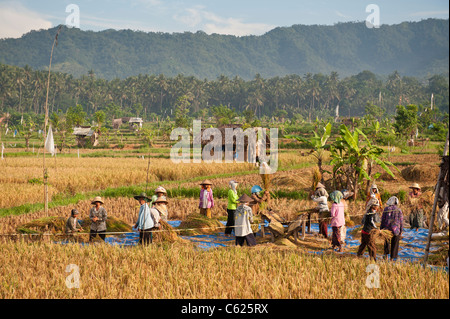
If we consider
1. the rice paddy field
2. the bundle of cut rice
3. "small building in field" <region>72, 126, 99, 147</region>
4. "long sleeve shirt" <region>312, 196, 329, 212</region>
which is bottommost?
the rice paddy field

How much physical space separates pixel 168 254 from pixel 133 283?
4.29ft

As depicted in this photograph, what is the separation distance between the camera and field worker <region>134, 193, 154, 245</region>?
722 centimetres

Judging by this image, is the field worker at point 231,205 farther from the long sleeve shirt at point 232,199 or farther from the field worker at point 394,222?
the field worker at point 394,222

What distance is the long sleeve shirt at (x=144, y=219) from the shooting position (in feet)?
23.6

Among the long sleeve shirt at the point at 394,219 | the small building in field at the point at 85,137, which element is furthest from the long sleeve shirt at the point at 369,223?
the small building in field at the point at 85,137

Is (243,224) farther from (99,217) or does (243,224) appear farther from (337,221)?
(99,217)

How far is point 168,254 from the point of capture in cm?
643

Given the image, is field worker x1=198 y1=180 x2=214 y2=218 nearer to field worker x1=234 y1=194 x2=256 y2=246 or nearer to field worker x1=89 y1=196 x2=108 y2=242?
field worker x1=234 y1=194 x2=256 y2=246

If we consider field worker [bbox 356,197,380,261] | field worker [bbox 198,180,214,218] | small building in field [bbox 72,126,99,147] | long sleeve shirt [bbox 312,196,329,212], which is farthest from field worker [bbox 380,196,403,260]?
small building in field [bbox 72,126,99,147]

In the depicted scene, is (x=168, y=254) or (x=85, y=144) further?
(x=85, y=144)

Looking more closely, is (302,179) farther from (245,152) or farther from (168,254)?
(245,152)

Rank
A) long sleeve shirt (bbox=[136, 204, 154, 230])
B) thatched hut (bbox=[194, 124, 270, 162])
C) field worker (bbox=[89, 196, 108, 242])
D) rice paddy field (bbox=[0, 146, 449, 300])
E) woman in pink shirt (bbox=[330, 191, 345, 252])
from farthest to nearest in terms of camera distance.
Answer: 1. thatched hut (bbox=[194, 124, 270, 162])
2. field worker (bbox=[89, 196, 108, 242])
3. woman in pink shirt (bbox=[330, 191, 345, 252])
4. long sleeve shirt (bbox=[136, 204, 154, 230])
5. rice paddy field (bbox=[0, 146, 449, 300])

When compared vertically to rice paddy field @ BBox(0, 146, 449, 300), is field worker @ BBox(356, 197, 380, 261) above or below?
above

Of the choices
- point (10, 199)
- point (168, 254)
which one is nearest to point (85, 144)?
point (10, 199)
